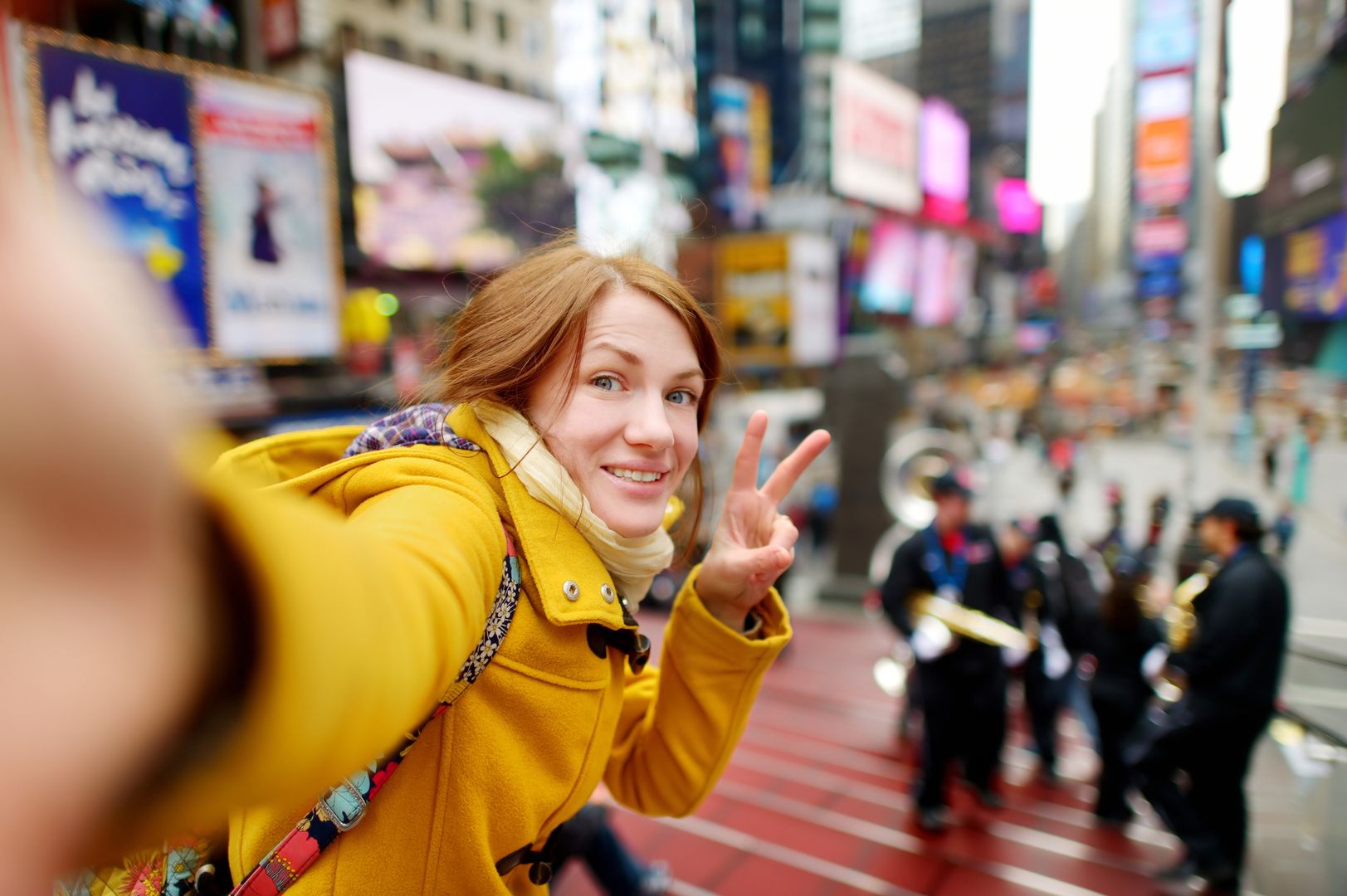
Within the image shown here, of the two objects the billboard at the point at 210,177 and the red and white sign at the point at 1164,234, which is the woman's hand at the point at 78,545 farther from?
the red and white sign at the point at 1164,234

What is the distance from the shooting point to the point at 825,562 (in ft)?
35.3

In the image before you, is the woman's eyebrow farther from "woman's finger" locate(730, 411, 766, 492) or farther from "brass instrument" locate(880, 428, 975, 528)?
"brass instrument" locate(880, 428, 975, 528)

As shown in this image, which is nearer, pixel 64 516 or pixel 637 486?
pixel 64 516

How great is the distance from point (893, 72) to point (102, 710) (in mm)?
38139

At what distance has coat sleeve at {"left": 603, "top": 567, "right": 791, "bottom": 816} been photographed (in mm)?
1432

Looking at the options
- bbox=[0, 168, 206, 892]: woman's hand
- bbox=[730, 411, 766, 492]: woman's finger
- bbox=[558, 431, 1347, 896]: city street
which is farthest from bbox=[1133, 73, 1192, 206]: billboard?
bbox=[0, 168, 206, 892]: woman's hand

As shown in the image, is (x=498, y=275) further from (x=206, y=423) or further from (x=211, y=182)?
(x=211, y=182)

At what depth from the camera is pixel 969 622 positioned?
4328mm

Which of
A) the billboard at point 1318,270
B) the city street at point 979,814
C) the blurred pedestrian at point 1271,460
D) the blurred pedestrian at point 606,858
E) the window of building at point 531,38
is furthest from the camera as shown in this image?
the window of building at point 531,38

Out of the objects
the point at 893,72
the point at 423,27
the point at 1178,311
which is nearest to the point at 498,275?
the point at 1178,311

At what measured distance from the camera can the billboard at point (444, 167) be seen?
16.8m

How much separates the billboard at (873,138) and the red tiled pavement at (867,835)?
22.2 metres

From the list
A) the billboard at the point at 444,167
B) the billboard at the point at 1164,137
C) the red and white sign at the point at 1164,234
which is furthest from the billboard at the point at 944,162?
the billboard at the point at 1164,137

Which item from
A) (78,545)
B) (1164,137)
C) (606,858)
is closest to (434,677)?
(78,545)
